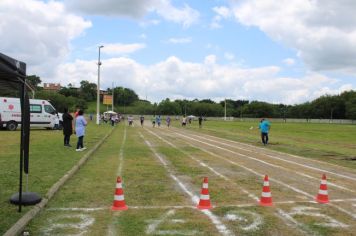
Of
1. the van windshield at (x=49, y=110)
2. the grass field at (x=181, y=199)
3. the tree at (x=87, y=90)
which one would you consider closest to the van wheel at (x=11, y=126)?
the van windshield at (x=49, y=110)

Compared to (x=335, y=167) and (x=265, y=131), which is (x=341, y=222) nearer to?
(x=335, y=167)

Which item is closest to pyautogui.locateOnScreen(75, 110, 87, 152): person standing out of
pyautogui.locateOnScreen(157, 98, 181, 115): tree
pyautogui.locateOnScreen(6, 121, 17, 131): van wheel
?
pyautogui.locateOnScreen(6, 121, 17, 131): van wheel

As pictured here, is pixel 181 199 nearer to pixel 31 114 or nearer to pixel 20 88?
pixel 20 88

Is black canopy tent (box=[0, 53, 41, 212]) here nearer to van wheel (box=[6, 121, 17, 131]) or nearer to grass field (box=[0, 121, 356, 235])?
grass field (box=[0, 121, 356, 235])

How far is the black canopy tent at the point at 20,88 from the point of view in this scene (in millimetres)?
6645

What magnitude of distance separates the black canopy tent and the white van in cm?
2690

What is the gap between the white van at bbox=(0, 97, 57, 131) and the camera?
3431 centimetres

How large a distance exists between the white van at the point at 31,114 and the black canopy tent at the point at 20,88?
88.2ft

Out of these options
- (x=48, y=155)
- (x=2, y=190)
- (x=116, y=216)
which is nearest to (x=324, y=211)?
(x=116, y=216)

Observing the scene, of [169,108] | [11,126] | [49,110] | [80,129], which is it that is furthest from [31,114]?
[169,108]

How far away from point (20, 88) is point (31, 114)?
30382 millimetres

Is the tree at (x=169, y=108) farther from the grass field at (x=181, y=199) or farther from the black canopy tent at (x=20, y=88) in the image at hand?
the black canopy tent at (x=20, y=88)

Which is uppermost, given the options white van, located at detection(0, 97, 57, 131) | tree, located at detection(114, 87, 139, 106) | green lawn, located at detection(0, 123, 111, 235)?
tree, located at detection(114, 87, 139, 106)

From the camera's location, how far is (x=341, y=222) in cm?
713
